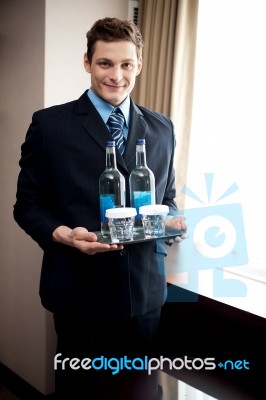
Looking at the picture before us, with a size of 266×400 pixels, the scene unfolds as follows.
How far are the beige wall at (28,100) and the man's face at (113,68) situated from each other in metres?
1.12

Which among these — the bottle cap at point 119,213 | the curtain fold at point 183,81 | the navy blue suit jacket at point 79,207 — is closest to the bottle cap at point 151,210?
the bottle cap at point 119,213

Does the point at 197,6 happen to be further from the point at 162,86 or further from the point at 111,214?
the point at 111,214

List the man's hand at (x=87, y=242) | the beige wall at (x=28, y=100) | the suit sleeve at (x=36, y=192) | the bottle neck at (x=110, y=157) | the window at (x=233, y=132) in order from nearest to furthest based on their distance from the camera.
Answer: the man's hand at (x=87, y=242)
the bottle neck at (x=110, y=157)
the suit sleeve at (x=36, y=192)
the window at (x=233, y=132)
the beige wall at (x=28, y=100)

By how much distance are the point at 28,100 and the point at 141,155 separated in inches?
55.6

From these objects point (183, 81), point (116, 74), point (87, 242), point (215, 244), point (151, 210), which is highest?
point (183, 81)

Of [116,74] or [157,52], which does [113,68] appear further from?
[157,52]

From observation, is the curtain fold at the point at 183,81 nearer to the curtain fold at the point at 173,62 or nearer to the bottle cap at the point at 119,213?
the curtain fold at the point at 173,62

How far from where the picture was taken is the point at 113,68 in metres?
1.75

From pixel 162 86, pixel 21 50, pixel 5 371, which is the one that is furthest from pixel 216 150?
pixel 5 371

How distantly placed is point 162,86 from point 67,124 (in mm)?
1253

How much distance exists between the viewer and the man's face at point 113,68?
5.74ft

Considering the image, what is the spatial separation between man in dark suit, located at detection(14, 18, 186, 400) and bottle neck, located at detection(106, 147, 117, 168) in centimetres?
6

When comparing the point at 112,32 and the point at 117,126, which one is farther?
the point at 117,126

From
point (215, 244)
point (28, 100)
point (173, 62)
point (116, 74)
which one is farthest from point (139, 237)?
point (28, 100)
